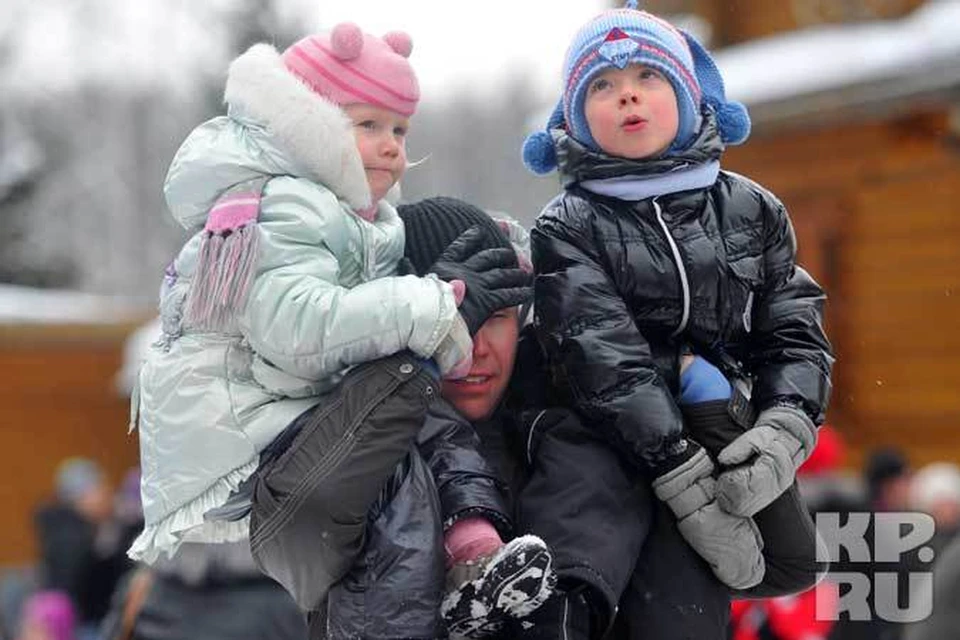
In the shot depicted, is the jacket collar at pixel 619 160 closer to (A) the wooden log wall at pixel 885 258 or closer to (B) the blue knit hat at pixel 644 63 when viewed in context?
(B) the blue knit hat at pixel 644 63

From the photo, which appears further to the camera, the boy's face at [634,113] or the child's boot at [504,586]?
the boy's face at [634,113]

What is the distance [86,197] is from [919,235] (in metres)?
26.3

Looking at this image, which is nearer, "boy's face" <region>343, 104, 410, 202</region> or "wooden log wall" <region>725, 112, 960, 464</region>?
"boy's face" <region>343, 104, 410, 202</region>

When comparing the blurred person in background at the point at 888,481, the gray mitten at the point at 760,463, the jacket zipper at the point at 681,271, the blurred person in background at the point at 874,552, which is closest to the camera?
the gray mitten at the point at 760,463

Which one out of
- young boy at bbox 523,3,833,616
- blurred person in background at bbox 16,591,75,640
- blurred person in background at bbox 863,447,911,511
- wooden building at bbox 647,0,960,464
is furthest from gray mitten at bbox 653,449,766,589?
wooden building at bbox 647,0,960,464

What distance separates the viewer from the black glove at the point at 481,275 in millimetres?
3025

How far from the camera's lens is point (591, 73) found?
3.21 m

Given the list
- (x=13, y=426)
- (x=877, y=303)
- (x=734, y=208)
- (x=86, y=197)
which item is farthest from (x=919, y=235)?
(x=86, y=197)

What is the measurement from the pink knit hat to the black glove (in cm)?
29

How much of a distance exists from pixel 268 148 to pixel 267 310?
12.6 inches

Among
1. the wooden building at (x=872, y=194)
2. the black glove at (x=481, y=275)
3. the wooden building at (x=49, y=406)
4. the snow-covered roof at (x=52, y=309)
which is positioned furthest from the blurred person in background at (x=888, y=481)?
the snow-covered roof at (x=52, y=309)

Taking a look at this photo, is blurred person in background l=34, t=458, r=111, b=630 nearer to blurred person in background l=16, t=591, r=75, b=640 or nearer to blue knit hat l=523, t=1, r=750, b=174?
blurred person in background l=16, t=591, r=75, b=640

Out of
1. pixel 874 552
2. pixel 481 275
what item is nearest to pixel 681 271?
pixel 481 275

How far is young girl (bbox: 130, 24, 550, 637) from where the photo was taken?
2.87 meters
